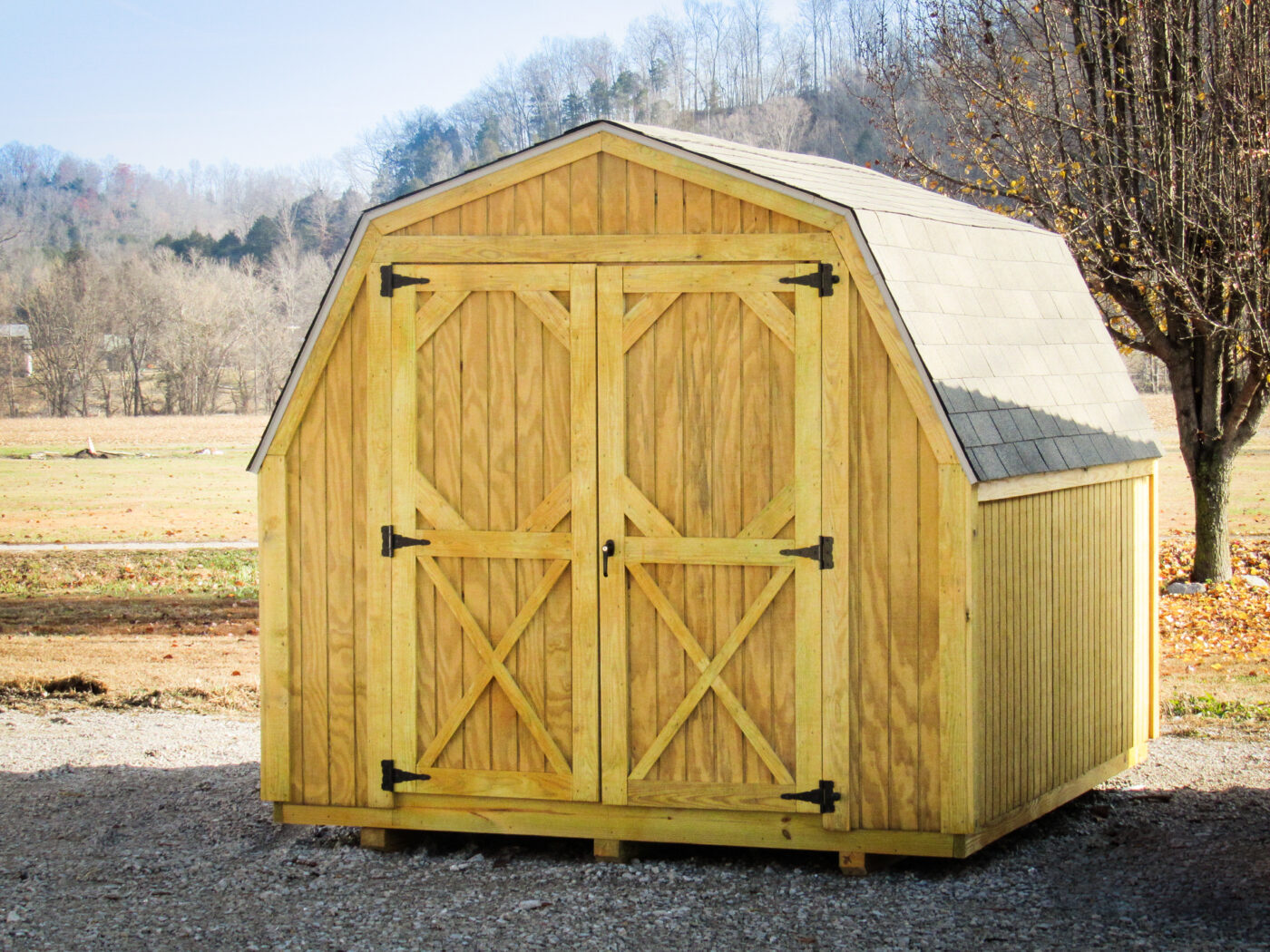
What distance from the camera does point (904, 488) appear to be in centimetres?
550

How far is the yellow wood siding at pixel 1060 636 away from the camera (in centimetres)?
564

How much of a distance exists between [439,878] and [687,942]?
1.33 m

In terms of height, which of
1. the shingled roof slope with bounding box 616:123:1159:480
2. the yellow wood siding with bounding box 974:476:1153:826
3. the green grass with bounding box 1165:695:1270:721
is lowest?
the green grass with bounding box 1165:695:1270:721

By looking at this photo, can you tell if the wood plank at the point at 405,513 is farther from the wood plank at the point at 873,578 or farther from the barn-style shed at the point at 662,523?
the wood plank at the point at 873,578

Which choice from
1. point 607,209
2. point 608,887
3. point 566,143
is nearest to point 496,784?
point 608,887

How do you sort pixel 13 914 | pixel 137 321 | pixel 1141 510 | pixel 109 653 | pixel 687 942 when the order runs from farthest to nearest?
pixel 137 321, pixel 109 653, pixel 1141 510, pixel 13 914, pixel 687 942

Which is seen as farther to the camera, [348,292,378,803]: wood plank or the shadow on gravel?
[348,292,378,803]: wood plank

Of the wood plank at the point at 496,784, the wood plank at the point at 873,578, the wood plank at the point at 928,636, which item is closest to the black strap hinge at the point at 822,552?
the wood plank at the point at 873,578

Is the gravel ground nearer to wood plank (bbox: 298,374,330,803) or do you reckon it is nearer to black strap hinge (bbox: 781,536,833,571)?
wood plank (bbox: 298,374,330,803)

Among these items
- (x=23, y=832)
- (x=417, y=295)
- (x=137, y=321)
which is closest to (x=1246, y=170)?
(x=417, y=295)

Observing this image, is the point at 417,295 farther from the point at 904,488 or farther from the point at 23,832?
the point at 23,832

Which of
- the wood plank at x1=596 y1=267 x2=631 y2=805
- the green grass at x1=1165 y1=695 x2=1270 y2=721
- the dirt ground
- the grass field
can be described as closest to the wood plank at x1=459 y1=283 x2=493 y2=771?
the wood plank at x1=596 y1=267 x2=631 y2=805

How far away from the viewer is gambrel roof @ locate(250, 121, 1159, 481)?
5.53m

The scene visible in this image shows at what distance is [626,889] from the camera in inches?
220
